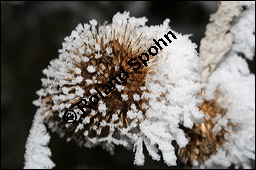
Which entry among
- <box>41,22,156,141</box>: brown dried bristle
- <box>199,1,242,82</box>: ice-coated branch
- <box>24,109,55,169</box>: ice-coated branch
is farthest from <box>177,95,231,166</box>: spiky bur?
<box>24,109,55,169</box>: ice-coated branch

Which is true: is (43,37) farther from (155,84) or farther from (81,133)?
(155,84)

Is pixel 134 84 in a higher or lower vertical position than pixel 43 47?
lower

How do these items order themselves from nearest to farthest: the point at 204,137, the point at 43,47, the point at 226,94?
the point at 204,137
the point at 226,94
the point at 43,47

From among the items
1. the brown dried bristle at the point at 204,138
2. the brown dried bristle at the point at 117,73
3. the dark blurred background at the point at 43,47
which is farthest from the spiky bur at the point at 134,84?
the dark blurred background at the point at 43,47

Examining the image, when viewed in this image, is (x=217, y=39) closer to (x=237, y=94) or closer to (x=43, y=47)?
(x=237, y=94)

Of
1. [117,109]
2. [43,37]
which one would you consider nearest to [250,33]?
[117,109]

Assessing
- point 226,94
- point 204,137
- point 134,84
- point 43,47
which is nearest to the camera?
point 134,84

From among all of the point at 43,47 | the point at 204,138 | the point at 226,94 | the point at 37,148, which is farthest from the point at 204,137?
the point at 43,47

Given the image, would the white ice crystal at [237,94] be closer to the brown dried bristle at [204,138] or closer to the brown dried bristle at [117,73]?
the brown dried bristle at [204,138]
